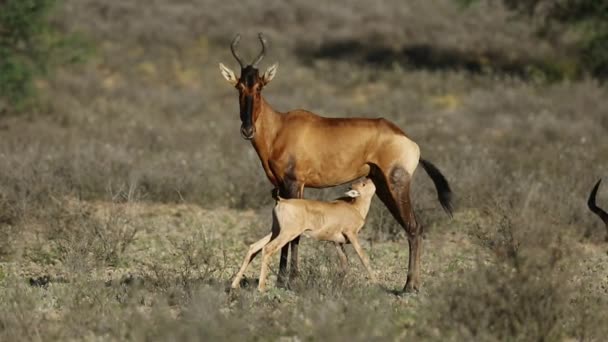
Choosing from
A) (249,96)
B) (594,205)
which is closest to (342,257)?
Answer: (249,96)

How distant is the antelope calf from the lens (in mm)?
8516

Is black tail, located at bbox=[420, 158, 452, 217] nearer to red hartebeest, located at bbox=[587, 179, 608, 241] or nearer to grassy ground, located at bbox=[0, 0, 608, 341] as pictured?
grassy ground, located at bbox=[0, 0, 608, 341]

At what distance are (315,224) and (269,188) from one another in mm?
5467

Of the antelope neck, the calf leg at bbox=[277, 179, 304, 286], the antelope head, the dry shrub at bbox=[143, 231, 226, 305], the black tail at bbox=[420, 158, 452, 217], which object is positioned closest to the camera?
the dry shrub at bbox=[143, 231, 226, 305]

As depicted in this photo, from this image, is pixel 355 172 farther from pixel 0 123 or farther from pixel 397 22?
pixel 397 22

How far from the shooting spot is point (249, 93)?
8859 mm

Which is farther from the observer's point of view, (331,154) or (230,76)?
(230,76)

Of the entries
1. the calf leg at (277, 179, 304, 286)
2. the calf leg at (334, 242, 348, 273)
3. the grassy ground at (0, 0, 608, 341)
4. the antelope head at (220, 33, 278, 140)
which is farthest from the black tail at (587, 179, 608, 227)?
the antelope head at (220, 33, 278, 140)

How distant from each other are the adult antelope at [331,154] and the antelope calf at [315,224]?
10.9 inches

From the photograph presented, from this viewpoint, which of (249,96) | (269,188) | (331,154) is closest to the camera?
(249,96)

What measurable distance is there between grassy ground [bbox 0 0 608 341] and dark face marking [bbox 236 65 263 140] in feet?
4.79

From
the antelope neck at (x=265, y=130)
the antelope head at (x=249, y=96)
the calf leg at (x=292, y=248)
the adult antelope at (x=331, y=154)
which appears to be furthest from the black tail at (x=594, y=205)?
the antelope head at (x=249, y=96)

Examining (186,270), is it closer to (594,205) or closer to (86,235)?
(86,235)

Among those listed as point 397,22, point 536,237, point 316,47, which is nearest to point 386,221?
point 536,237
